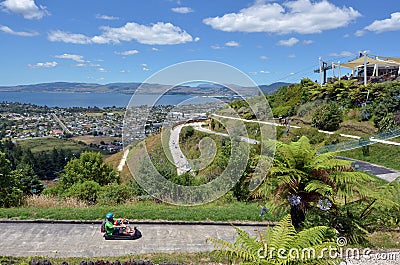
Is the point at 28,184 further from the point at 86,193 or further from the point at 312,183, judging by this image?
the point at 312,183

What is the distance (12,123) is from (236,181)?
102287 mm

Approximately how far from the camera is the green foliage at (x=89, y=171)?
577 inches

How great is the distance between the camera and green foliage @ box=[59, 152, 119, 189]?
1466 cm

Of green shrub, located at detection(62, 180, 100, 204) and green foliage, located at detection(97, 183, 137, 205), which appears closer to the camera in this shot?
green foliage, located at detection(97, 183, 137, 205)

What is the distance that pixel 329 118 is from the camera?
24.2 metres

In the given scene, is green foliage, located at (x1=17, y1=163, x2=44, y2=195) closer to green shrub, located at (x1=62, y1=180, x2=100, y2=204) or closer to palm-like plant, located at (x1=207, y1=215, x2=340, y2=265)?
green shrub, located at (x1=62, y1=180, x2=100, y2=204)

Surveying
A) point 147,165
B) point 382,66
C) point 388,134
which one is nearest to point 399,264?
point 147,165

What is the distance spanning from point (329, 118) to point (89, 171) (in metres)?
17.2

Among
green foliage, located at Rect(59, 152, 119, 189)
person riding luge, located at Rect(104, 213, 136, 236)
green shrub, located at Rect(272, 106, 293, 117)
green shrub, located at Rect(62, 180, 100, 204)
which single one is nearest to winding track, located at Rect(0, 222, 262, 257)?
person riding luge, located at Rect(104, 213, 136, 236)

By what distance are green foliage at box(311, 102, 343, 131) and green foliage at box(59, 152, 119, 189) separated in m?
15.8

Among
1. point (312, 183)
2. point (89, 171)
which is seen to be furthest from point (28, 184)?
point (312, 183)

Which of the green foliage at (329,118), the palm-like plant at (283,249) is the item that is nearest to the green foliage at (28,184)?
the palm-like plant at (283,249)

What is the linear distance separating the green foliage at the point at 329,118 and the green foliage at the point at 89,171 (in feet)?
51.9

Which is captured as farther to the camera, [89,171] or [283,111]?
[283,111]
